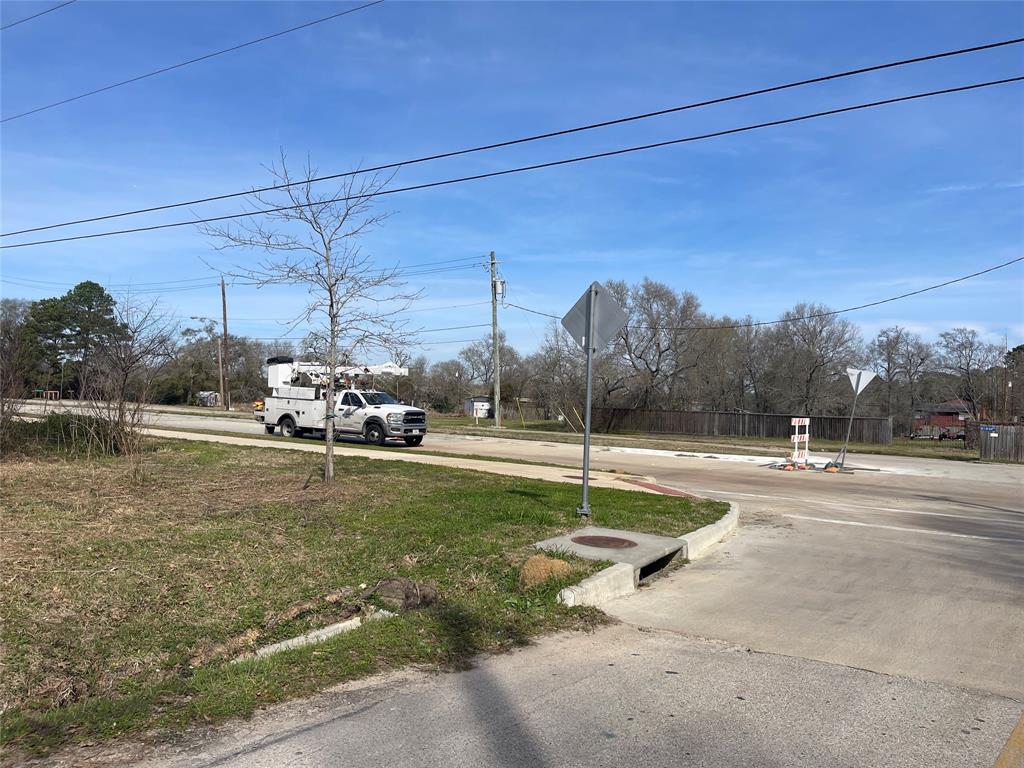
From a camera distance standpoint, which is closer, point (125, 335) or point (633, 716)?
point (633, 716)

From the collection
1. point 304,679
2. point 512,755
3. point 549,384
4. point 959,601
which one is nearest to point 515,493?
point 959,601

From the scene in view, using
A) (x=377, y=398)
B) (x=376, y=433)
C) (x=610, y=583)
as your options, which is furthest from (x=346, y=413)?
(x=610, y=583)

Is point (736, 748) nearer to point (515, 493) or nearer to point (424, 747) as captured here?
point (424, 747)

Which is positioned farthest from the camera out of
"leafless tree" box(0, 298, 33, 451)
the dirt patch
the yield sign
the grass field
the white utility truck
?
the white utility truck

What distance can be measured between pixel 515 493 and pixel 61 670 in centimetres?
790

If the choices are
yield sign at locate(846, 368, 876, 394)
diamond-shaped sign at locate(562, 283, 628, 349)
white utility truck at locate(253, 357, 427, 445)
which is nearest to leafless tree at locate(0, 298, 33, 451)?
white utility truck at locate(253, 357, 427, 445)

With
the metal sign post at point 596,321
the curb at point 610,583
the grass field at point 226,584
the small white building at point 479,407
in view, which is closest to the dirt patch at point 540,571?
the grass field at point 226,584

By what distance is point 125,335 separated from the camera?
14266 millimetres

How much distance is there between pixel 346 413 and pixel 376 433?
1.32 m

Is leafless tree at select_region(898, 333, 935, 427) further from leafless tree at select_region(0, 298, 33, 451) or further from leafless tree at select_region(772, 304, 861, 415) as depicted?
leafless tree at select_region(0, 298, 33, 451)

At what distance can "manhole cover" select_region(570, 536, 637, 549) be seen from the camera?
8445 mm

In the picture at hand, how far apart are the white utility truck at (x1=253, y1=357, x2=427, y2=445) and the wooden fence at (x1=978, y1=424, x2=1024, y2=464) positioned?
2288cm

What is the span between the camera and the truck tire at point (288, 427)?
26391 mm

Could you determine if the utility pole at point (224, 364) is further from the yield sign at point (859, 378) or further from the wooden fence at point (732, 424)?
the yield sign at point (859, 378)
